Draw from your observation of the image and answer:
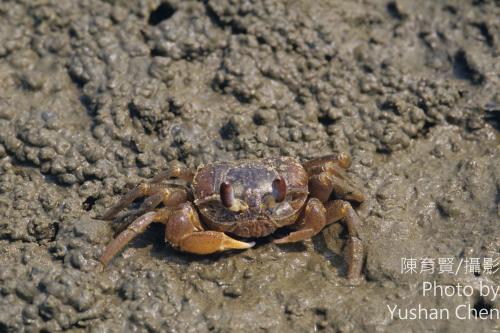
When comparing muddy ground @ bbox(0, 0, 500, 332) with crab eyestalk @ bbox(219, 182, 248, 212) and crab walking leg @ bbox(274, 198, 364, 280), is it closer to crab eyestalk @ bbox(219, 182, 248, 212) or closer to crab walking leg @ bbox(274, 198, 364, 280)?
crab walking leg @ bbox(274, 198, 364, 280)

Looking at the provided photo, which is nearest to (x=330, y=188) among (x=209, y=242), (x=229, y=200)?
(x=229, y=200)

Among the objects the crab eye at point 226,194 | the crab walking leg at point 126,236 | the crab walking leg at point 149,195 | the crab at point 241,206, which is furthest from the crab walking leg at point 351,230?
the crab walking leg at point 126,236

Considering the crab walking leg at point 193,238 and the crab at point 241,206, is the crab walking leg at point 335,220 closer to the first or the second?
the crab at point 241,206

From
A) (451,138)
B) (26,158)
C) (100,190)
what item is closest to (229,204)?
(100,190)

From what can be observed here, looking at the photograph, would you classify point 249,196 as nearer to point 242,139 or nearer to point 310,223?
point 310,223

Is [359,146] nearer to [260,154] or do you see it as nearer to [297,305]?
[260,154]

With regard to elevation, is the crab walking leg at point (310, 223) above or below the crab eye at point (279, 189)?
below
